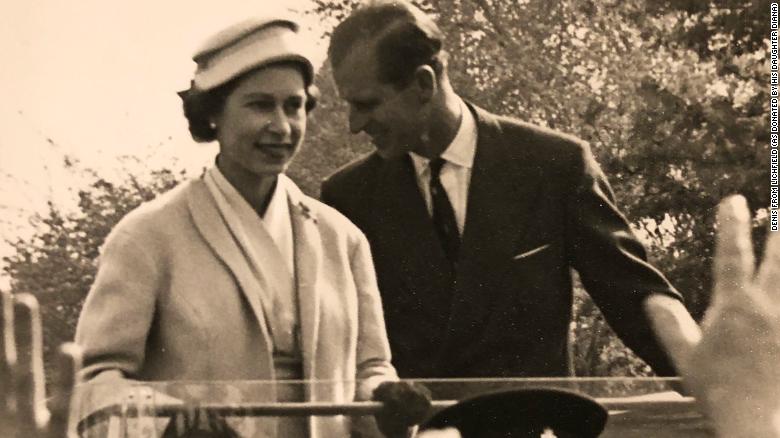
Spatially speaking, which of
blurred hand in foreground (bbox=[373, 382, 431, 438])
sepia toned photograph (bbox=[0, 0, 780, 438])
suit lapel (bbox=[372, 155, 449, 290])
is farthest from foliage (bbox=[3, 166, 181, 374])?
blurred hand in foreground (bbox=[373, 382, 431, 438])

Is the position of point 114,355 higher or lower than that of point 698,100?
lower

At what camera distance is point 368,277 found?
134cm

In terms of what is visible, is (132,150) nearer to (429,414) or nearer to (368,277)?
(368,277)

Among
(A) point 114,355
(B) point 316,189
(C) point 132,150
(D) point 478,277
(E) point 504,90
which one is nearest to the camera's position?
(A) point 114,355

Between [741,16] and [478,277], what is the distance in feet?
6.77

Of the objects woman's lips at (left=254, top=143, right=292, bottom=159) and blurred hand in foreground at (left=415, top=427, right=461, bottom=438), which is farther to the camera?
woman's lips at (left=254, top=143, right=292, bottom=159)

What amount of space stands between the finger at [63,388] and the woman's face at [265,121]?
552 millimetres

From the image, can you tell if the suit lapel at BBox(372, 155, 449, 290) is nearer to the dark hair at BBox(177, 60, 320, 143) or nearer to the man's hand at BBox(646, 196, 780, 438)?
the dark hair at BBox(177, 60, 320, 143)

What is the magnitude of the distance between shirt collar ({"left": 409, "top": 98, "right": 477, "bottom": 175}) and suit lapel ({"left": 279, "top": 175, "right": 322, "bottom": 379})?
0.18 meters

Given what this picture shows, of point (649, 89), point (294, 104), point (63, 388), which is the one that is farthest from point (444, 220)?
point (649, 89)

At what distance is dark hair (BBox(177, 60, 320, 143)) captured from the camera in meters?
1.30

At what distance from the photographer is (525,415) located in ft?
2.90

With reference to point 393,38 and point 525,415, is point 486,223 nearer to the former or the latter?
point 393,38

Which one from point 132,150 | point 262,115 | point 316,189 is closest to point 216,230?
point 262,115
